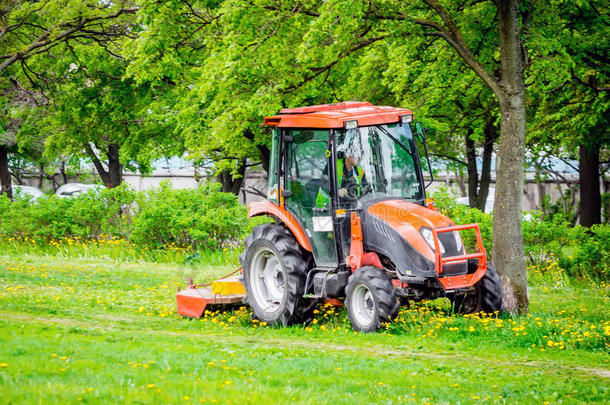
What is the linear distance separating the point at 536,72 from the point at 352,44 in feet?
9.70

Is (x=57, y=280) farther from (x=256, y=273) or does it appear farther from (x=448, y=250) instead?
(x=448, y=250)

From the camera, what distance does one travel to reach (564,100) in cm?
1895

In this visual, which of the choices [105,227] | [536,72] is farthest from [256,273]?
[105,227]

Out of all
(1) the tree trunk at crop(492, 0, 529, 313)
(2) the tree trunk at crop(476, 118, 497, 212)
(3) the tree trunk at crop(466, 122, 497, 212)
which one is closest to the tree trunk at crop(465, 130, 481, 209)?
(3) the tree trunk at crop(466, 122, 497, 212)

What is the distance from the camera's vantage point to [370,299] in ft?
31.4

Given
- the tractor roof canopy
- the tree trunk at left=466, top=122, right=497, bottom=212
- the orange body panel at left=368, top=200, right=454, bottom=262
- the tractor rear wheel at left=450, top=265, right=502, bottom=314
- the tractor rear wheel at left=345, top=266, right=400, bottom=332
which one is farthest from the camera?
the tree trunk at left=466, top=122, right=497, bottom=212

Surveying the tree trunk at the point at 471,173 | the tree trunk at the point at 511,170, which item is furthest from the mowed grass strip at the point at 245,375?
the tree trunk at the point at 471,173

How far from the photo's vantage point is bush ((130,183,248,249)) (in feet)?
58.5

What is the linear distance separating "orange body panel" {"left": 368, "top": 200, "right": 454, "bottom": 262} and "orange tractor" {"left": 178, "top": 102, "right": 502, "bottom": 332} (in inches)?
0.5

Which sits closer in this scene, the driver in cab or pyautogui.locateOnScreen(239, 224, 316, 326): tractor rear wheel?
the driver in cab

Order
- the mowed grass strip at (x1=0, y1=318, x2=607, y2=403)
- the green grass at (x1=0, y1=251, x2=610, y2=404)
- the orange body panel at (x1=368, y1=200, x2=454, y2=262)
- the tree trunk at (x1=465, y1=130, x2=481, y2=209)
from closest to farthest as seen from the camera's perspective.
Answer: the mowed grass strip at (x1=0, y1=318, x2=607, y2=403)
the green grass at (x1=0, y1=251, x2=610, y2=404)
the orange body panel at (x1=368, y1=200, x2=454, y2=262)
the tree trunk at (x1=465, y1=130, x2=481, y2=209)

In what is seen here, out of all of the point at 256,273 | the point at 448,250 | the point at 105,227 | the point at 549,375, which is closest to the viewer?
the point at 549,375

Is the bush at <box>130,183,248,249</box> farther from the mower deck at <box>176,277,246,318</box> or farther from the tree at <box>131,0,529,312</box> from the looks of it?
the mower deck at <box>176,277,246,318</box>

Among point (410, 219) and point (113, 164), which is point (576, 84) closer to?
point (410, 219)
